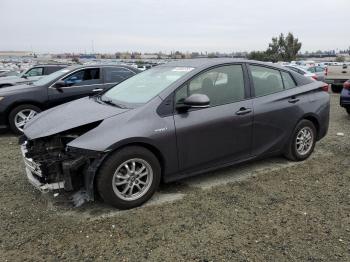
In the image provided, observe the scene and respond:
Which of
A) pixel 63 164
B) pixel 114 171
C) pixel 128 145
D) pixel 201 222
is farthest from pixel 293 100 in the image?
pixel 63 164

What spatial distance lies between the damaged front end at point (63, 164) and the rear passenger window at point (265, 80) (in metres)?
2.27

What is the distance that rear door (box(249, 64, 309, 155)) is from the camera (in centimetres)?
468

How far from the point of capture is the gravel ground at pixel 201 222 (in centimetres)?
306

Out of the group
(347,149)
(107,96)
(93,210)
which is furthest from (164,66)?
(347,149)

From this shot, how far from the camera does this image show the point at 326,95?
557 centimetres

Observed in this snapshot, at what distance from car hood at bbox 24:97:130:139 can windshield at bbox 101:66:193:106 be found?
0.78 feet

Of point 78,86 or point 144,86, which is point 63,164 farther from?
point 78,86

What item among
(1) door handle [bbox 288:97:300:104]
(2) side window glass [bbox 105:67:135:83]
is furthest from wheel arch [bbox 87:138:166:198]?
(2) side window glass [bbox 105:67:135:83]

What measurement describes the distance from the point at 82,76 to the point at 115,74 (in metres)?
0.81

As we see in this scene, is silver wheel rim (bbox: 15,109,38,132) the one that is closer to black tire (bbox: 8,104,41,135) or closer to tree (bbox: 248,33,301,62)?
black tire (bbox: 8,104,41,135)

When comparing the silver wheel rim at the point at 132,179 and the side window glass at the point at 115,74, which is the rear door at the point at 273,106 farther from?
the side window glass at the point at 115,74

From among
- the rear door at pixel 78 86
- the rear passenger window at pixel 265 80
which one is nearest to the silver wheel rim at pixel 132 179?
the rear passenger window at pixel 265 80

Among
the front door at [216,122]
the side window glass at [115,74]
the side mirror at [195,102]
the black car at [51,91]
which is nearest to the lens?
the side mirror at [195,102]

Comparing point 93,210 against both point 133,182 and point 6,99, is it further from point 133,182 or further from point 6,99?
point 6,99
